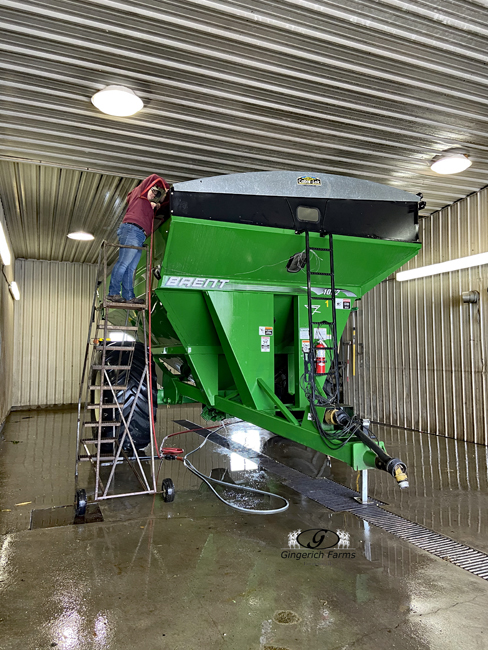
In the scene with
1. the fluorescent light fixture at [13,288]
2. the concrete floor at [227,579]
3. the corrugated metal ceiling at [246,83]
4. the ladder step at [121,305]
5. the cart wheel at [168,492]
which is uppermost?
the corrugated metal ceiling at [246,83]

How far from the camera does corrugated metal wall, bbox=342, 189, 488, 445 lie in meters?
7.43

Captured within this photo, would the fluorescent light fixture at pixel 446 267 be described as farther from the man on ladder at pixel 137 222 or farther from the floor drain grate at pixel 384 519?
the man on ladder at pixel 137 222

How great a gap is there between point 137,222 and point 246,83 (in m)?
1.78

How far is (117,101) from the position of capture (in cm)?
491

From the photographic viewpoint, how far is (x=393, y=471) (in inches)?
136

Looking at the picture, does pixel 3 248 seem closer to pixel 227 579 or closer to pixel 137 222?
pixel 137 222

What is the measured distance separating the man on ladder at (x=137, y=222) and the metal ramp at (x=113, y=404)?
16cm

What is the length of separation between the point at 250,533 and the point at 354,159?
512cm

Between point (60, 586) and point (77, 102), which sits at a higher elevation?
point (77, 102)

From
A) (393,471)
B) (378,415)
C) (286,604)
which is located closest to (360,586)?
(286,604)

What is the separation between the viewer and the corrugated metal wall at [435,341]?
24.4 ft

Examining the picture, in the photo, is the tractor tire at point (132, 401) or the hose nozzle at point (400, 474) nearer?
the hose nozzle at point (400, 474)

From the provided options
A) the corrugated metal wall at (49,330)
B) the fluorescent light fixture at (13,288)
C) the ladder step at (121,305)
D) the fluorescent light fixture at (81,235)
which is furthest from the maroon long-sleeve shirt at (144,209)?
the corrugated metal wall at (49,330)

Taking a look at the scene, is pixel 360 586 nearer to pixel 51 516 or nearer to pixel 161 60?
pixel 51 516
